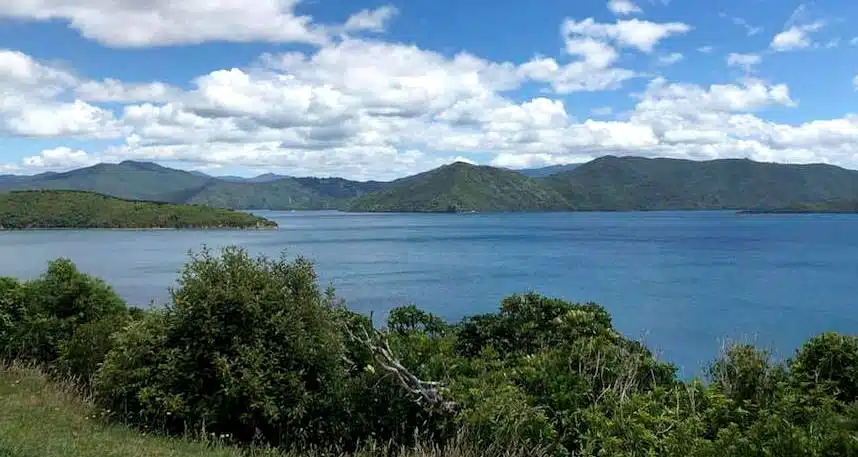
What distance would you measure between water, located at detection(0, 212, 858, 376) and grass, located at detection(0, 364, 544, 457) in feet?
39.3

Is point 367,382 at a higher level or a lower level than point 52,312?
lower

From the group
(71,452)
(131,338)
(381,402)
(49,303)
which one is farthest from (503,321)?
(49,303)

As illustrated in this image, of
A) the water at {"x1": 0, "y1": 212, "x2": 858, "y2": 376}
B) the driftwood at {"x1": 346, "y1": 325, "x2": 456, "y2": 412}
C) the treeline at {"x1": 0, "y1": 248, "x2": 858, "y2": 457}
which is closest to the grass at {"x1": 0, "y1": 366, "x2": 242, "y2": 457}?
the treeline at {"x1": 0, "y1": 248, "x2": 858, "y2": 457}

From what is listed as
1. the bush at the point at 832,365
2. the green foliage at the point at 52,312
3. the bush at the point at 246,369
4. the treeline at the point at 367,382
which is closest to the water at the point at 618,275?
the bush at the point at 832,365

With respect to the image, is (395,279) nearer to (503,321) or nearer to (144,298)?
(144,298)

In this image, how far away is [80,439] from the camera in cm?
1113

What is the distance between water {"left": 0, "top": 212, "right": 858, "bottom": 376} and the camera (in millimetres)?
51469

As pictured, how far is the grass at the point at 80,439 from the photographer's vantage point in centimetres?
1011

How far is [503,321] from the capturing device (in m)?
18.9

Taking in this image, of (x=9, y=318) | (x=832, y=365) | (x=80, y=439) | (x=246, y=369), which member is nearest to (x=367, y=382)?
(x=246, y=369)

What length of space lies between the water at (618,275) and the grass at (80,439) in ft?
39.3

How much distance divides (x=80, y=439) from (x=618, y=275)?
73716 mm

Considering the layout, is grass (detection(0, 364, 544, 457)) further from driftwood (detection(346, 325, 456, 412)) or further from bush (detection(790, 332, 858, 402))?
bush (detection(790, 332, 858, 402))

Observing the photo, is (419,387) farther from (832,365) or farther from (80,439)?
(832,365)
